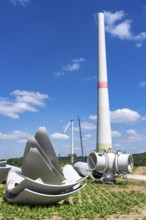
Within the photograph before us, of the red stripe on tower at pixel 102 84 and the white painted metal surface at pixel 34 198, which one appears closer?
the white painted metal surface at pixel 34 198

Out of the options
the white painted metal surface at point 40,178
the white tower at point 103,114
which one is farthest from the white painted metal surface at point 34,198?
the white tower at point 103,114

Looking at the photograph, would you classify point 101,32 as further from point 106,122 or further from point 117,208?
point 117,208

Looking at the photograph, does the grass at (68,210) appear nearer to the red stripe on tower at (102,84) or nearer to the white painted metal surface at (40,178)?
the white painted metal surface at (40,178)

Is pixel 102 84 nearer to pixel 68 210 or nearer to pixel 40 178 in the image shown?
pixel 40 178

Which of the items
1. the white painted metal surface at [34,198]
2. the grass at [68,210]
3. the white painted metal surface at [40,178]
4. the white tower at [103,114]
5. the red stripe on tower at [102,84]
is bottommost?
the grass at [68,210]

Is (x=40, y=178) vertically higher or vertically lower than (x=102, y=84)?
lower

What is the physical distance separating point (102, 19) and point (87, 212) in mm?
32513

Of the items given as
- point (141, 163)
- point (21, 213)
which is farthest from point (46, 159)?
point (141, 163)

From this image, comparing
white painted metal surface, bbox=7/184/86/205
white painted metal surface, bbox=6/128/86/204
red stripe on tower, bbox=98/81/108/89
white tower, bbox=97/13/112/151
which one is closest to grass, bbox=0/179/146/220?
white painted metal surface, bbox=7/184/86/205

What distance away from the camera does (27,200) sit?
16734 mm

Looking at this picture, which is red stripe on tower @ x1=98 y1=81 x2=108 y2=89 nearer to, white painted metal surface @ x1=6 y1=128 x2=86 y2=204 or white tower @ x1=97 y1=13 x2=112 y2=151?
→ white tower @ x1=97 y1=13 x2=112 y2=151

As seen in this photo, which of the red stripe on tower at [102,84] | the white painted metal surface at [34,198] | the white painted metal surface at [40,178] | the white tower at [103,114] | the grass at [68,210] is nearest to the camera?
the grass at [68,210]

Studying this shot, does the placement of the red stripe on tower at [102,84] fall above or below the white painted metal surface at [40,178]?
above

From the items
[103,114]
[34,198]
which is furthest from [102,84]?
[34,198]
